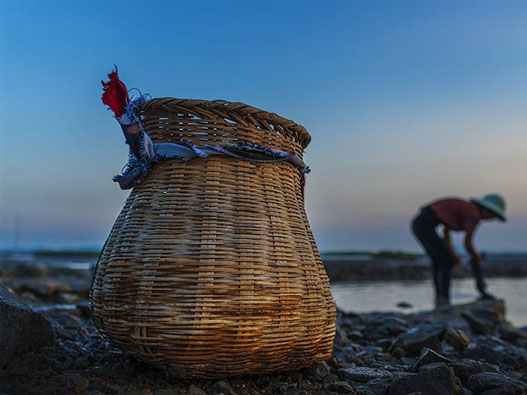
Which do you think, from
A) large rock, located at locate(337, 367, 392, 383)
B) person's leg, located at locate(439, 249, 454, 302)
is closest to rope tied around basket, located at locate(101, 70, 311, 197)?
large rock, located at locate(337, 367, 392, 383)

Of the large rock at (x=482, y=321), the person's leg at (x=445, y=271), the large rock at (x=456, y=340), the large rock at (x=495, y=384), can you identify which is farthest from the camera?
the person's leg at (x=445, y=271)

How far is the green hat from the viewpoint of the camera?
27.5 feet

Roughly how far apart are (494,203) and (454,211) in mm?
726

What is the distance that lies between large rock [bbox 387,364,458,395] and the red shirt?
6055 mm

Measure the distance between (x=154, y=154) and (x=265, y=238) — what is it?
0.71 m

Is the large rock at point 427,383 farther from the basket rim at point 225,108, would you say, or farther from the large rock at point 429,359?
the basket rim at point 225,108

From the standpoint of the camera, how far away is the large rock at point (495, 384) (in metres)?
2.78

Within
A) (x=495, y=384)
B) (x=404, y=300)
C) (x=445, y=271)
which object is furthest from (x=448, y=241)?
(x=495, y=384)

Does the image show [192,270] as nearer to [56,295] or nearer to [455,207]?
[56,295]

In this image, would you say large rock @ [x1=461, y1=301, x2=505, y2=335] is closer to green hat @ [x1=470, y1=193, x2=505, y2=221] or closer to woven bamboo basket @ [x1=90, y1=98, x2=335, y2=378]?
green hat @ [x1=470, y1=193, x2=505, y2=221]

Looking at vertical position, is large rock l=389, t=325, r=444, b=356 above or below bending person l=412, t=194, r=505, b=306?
below

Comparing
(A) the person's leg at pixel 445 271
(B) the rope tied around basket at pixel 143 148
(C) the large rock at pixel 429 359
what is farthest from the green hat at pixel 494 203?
(B) the rope tied around basket at pixel 143 148

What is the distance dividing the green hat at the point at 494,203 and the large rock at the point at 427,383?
6283 millimetres

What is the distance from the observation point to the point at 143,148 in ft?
8.57
